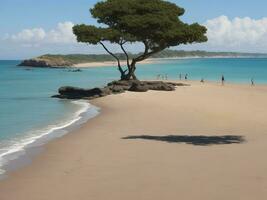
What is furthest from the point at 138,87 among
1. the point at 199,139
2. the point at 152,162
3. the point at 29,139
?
the point at 152,162

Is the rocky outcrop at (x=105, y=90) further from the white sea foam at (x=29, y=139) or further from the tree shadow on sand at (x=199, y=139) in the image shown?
the tree shadow on sand at (x=199, y=139)

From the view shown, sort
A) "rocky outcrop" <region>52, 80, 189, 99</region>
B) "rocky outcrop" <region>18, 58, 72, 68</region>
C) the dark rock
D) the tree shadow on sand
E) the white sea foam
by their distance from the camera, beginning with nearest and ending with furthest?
the white sea foam
the tree shadow on sand
"rocky outcrop" <region>52, 80, 189, 99</region>
the dark rock
"rocky outcrop" <region>18, 58, 72, 68</region>

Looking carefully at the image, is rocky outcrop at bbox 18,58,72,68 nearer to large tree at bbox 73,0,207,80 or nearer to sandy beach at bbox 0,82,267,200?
large tree at bbox 73,0,207,80

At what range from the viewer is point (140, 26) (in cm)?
5153

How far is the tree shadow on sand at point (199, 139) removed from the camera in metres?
18.7

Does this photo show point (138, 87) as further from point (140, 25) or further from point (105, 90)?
point (140, 25)

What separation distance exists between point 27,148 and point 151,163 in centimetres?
550

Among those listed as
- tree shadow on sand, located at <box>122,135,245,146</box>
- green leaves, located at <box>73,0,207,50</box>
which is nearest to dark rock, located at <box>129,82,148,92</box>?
green leaves, located at <box>73,0,207,50</box>

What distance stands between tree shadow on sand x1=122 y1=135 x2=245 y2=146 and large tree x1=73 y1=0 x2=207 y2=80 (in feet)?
105

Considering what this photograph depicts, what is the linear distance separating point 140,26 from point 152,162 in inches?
1473

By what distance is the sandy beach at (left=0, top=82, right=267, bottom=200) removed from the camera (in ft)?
39.3

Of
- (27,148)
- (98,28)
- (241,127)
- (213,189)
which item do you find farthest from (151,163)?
(98,28)

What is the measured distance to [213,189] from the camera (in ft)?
39.1

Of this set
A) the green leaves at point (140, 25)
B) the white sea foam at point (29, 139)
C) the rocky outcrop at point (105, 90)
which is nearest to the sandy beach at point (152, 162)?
the white sea foam at point (29, 139)
